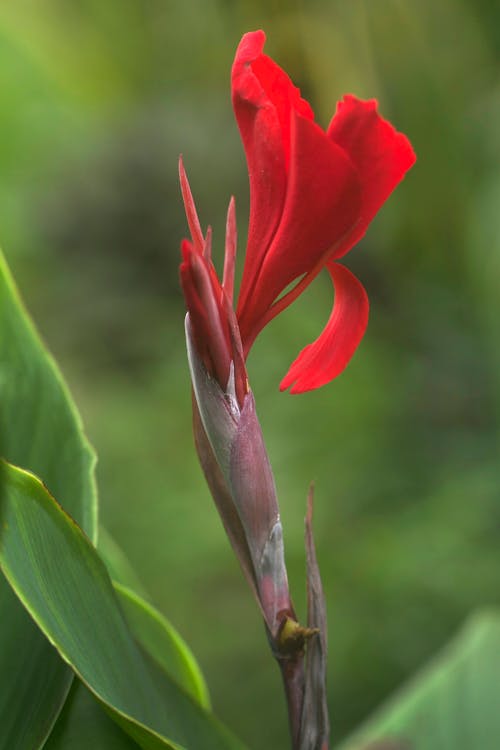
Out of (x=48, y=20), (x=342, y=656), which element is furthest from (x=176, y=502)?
(x=48, y=20)

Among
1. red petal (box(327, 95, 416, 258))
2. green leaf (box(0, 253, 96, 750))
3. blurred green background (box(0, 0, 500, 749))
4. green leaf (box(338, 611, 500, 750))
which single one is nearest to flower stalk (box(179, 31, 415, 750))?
red petal (box(327, 95, 416, 258))

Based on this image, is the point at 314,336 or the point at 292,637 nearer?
the point at 292,637

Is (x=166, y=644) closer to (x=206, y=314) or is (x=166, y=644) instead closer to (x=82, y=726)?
(x=82, y=726)

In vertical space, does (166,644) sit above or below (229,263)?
below

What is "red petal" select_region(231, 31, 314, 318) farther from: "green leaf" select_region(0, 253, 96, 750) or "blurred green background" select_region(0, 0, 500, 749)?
"blurred green background" select_region(0, 0, 500, 749)

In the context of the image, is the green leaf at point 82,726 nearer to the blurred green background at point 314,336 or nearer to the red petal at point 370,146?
the red petal at point 370,146

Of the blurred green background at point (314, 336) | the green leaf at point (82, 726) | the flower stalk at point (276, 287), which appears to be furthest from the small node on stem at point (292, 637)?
the blurred green background at point (314, 336)

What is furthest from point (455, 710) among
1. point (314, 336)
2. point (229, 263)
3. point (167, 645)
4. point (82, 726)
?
A: point (314, 336)

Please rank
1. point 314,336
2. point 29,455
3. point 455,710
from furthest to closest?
point 314,336 → point 455,710 → point 29,455
